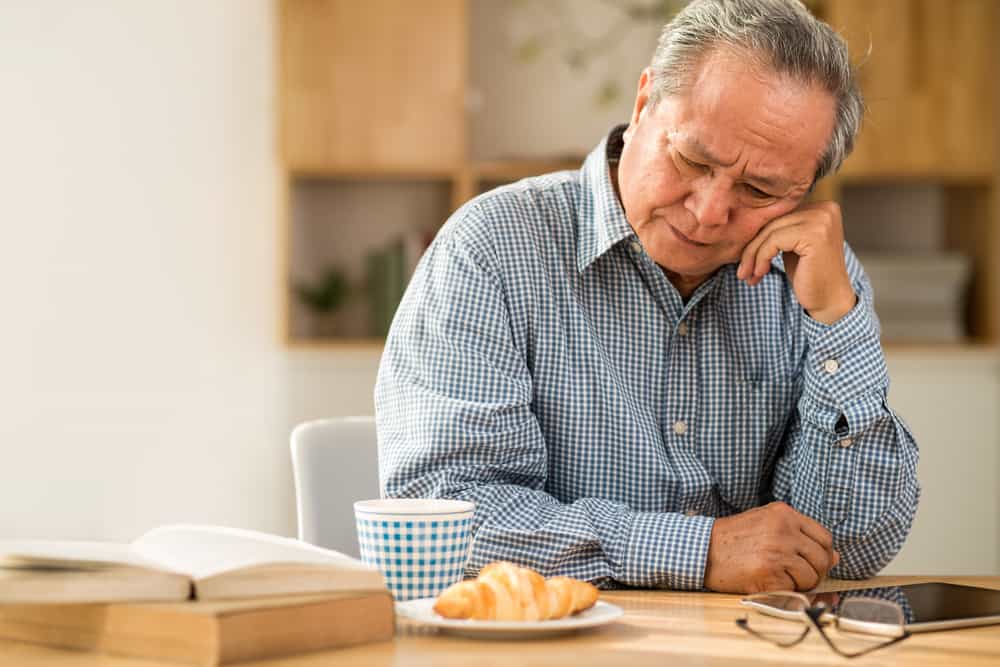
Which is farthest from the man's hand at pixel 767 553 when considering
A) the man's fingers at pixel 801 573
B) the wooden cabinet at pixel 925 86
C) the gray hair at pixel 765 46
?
the wooden cabinet at pixel 925 86

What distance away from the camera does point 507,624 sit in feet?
3.18

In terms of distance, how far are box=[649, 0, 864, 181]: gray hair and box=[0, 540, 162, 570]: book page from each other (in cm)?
85

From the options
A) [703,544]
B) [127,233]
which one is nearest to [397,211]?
[127,233]

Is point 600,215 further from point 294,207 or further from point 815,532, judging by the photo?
point 294,207

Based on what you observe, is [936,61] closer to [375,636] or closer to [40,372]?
[40,372]

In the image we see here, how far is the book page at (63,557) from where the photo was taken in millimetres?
924

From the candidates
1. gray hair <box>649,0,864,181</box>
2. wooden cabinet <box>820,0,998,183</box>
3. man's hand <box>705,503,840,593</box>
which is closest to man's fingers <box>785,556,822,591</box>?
man's hand <box>705,503,840,593</box>

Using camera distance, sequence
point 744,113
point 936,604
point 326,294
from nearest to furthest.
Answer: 1. point 936,604
2. point 744,113
3. point 326,294

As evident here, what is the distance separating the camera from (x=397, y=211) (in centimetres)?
359

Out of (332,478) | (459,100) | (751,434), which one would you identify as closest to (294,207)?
(459,100)

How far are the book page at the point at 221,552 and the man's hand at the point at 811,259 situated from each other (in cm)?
76

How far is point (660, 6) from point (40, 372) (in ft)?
6.52

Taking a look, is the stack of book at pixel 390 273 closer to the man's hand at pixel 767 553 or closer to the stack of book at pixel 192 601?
the man's hand at pixel 767 553

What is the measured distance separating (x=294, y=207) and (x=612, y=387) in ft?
6.75
